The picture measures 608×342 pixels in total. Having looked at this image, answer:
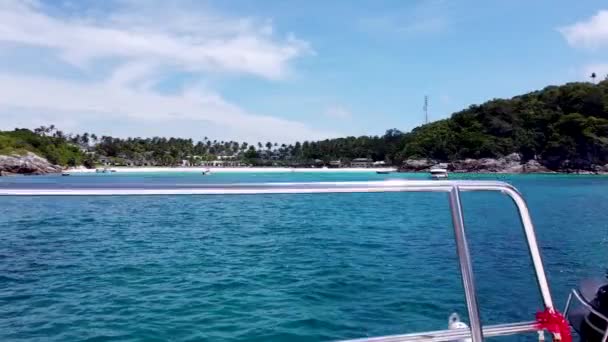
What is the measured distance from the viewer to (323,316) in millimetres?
8516

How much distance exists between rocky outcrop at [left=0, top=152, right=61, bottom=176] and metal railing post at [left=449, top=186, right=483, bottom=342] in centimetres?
13299

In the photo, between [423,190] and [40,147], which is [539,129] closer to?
[423,190]

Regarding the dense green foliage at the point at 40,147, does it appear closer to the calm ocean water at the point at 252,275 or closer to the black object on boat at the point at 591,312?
the calm ocean water at the point at 252,275

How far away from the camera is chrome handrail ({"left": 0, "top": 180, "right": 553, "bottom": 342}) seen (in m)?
1.53

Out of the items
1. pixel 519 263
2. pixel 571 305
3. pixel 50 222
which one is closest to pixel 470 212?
pixel 519 263

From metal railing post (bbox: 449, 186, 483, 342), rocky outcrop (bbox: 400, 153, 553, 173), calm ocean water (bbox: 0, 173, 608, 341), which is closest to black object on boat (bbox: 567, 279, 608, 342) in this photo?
metal railing post (bbox: 449, 186, 483, 342)

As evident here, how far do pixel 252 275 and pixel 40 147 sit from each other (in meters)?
153

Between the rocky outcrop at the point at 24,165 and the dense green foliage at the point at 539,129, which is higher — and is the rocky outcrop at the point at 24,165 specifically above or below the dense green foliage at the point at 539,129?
below

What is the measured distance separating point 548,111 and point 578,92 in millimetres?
7105

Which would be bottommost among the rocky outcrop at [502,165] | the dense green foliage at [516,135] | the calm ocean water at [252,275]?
the calm ocean water at [252,275]

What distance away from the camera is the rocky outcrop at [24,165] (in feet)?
375

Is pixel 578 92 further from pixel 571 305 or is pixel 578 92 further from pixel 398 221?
pixel 571 305

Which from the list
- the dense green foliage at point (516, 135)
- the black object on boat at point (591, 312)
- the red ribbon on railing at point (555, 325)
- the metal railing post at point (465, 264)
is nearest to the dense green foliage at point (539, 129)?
the dense green foliage at point (516, 135)

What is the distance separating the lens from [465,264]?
71.8 inches
